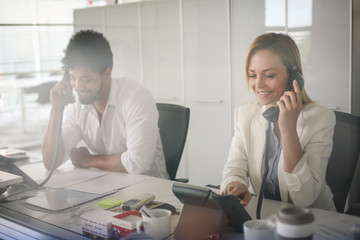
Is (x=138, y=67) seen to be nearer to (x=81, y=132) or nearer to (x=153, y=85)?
(x=153, y=85)

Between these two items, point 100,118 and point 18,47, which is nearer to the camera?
point 100,118

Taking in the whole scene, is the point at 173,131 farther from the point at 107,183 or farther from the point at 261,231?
the point at 261,231

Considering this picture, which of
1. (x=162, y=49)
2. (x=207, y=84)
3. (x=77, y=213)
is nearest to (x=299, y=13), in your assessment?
(x=207, y=84)

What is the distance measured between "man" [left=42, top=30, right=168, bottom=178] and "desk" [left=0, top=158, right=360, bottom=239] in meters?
0.31

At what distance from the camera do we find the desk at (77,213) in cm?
132

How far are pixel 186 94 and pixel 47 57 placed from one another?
344 cm

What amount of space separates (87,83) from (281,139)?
105cm

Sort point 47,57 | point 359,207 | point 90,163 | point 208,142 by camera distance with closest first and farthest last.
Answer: point 359,207
point 90,163
point 208,142
point 47,57

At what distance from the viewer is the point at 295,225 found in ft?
2.88

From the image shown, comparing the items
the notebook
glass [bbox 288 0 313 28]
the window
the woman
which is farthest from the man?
the window

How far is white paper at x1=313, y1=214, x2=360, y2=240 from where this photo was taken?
1176mm

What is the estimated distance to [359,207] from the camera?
1.48 metres

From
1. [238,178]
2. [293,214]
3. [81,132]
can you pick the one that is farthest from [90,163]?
[293,214]

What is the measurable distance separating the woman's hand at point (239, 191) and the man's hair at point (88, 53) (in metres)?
0.97
